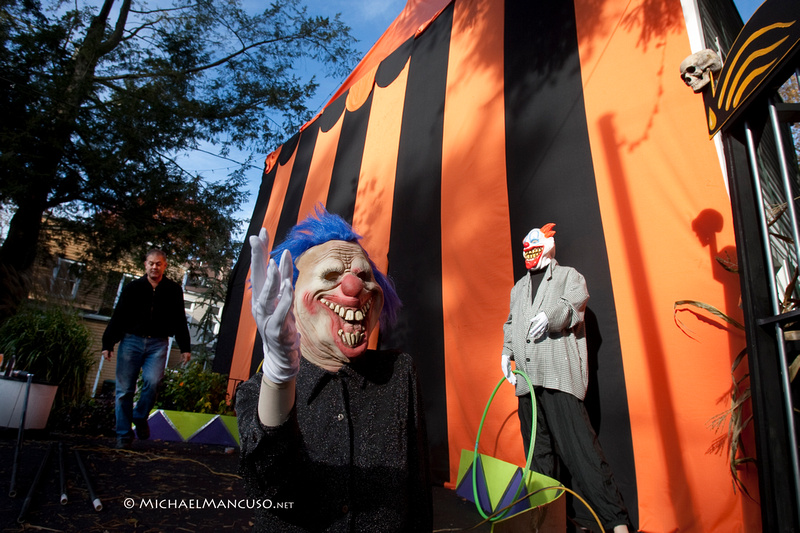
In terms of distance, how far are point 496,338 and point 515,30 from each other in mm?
2515

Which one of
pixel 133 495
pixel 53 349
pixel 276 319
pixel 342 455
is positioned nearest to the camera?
pixel 276 319

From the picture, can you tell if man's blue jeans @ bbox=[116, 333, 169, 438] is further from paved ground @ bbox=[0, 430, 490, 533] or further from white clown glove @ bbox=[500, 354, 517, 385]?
white clown glove @ bbox=[500, 354, 517, 385]

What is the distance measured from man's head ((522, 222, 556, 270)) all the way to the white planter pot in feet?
13.0

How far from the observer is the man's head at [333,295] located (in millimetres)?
1197

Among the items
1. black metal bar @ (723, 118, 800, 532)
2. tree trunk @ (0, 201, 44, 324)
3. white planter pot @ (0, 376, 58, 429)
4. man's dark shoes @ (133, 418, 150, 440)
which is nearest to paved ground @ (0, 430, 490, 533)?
white planter pot @ (0, 376, 58, 429)

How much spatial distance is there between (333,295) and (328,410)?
313 mm

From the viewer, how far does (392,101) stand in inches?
196

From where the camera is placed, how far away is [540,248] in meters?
2.57

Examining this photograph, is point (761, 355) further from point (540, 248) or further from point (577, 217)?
point (577, 217)

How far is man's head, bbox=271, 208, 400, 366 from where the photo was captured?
1197 millimetres

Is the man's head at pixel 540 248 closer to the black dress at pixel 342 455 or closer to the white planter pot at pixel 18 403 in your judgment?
the black dress at pixel 342 455

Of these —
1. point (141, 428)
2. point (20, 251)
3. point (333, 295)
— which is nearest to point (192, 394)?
point (141, 428)

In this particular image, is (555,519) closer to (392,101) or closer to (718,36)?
(718,36)

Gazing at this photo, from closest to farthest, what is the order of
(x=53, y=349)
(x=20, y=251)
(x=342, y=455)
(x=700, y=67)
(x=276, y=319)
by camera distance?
(x=276, y=319) → (x=342, y=455) → (x=700, y=67) → (x=53, y=349) → (x=20, y=251)
